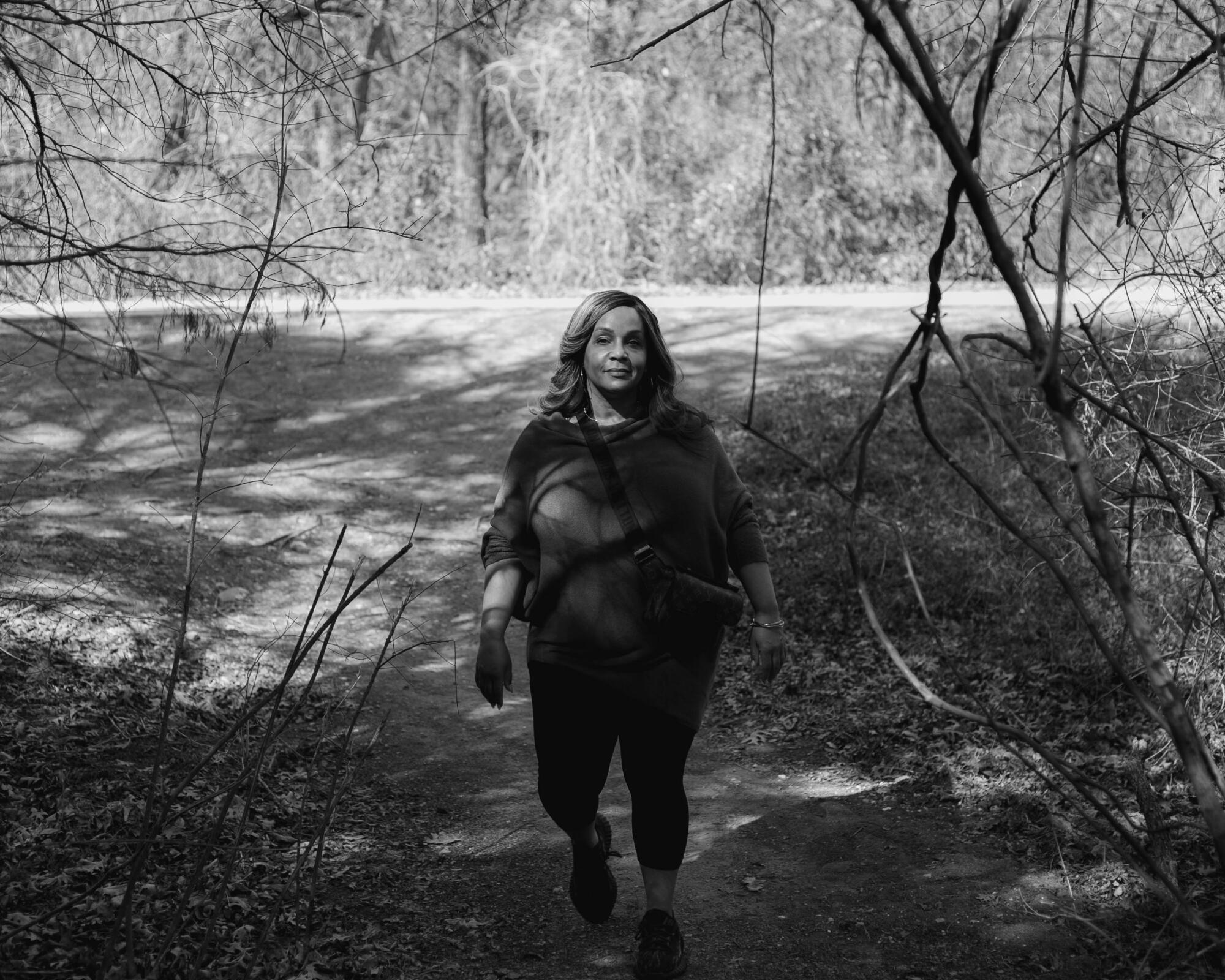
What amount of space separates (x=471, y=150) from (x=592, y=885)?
21230 millimetres

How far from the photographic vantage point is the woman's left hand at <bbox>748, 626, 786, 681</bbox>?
11.9ft

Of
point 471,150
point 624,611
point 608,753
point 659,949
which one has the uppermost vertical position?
point 471,150

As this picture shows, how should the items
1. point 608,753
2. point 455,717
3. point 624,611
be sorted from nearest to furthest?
1. point 624,611
2. point 608,753
3. point 455,717

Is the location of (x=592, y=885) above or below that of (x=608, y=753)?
below

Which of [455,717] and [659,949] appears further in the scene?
[455,717]

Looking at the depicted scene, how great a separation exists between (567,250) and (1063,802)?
15993 millimetres

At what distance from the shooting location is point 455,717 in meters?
6.22

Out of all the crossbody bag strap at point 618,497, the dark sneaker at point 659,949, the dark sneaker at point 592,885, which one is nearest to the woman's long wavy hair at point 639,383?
the crossbody bag strap at point 618,497

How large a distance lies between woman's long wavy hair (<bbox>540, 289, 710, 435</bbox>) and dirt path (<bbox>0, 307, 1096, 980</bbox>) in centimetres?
74

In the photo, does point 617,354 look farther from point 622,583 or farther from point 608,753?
point 608,753

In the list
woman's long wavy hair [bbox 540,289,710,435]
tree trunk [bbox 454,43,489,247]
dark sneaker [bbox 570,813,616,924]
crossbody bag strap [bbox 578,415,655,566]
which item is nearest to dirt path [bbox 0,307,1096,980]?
dark sneaker [bbox 570,813,616,924]

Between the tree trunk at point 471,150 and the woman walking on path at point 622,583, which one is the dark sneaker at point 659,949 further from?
the tree trunk at point 471,150

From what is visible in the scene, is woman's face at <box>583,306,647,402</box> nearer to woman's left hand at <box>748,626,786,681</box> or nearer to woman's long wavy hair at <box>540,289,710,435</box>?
woman's long wavy hair at <box>540,289,710,435</box>

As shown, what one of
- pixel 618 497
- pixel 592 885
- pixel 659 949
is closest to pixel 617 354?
pixel 618 497
